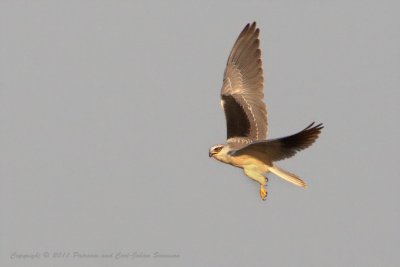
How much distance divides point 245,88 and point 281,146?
2654 mm

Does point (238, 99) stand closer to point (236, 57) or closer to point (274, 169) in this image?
point (236, 57)

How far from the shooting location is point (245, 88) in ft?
45.0

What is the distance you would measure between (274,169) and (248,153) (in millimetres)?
453

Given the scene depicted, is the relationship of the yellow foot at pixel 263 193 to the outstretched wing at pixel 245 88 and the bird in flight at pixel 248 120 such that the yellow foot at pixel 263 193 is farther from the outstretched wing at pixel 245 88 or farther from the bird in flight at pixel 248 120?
the outstretched wing at pixel 245 88

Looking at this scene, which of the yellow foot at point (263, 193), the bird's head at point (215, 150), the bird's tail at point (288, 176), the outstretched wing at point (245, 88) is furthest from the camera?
the outstretched wing at point (245, 88)

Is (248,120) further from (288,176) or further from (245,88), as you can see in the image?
(288,176)

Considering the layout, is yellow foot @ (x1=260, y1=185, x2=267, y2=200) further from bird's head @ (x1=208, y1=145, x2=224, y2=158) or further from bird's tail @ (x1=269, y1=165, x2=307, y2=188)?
bird's head @ (x1=208, y1=145, x2=224, y2=158)

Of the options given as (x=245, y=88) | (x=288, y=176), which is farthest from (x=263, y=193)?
(x=245, y=88)

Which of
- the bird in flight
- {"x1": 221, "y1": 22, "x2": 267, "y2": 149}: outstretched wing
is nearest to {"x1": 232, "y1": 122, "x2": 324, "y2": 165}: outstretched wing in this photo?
the bird in flight

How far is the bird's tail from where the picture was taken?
11.6 metres

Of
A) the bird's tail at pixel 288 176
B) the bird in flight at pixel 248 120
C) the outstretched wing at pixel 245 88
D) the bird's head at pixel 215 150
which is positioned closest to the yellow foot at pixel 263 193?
the bird in flight at pixel 248 120

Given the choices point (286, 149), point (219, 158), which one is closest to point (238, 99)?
point (219, 158)

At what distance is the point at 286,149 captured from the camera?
11320 millimetres

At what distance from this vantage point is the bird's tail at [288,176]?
1161 centimetres
